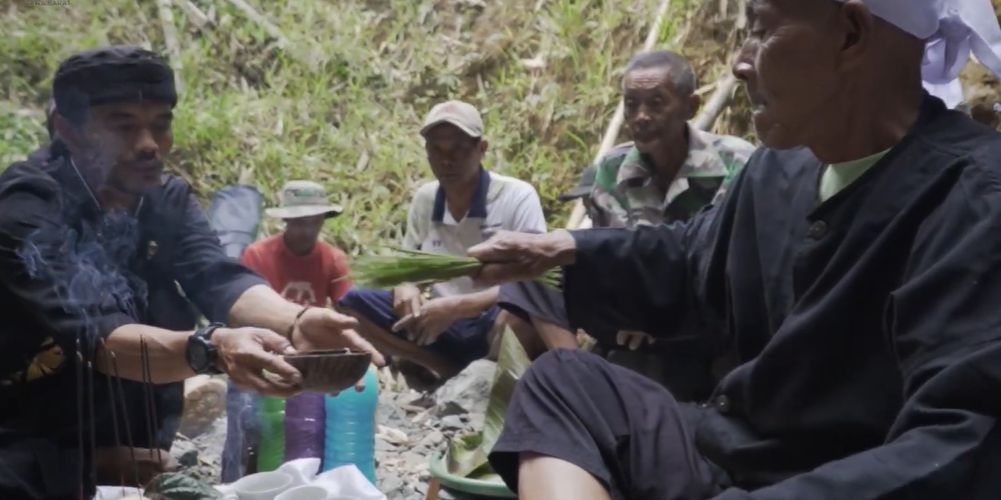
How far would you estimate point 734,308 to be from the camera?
2066 mm

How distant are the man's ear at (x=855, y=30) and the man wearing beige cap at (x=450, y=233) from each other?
1869 mm

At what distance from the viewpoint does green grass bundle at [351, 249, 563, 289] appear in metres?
2.33

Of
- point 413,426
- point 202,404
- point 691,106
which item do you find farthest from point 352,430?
point 691,106

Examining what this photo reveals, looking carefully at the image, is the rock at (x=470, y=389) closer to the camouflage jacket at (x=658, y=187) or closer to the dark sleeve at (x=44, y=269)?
A: the camouflage jacket at (x=658, y=187)

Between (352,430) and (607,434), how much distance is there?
1434 millimetres

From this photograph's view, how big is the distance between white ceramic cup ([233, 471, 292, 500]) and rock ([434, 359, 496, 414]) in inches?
50.2

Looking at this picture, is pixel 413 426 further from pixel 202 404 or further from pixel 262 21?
pixel 262 21

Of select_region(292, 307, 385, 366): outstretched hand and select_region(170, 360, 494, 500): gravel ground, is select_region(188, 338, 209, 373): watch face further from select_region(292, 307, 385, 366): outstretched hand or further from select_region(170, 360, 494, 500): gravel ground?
select_region(170, 360, 494, 500): gravel ground

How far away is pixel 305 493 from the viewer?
2572mm

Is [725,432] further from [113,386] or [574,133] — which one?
[574,133]

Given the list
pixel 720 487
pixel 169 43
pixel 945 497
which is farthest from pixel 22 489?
pixel 945 497

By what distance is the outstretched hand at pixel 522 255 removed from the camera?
2246 mm

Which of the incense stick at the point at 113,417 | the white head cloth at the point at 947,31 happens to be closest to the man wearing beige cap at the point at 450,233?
the incense stick at the point at 113,417

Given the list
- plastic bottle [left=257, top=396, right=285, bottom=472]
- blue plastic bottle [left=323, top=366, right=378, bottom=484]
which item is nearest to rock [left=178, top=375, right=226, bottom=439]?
plastic bottle [left=257, top=396, right=285, bottom=472]
